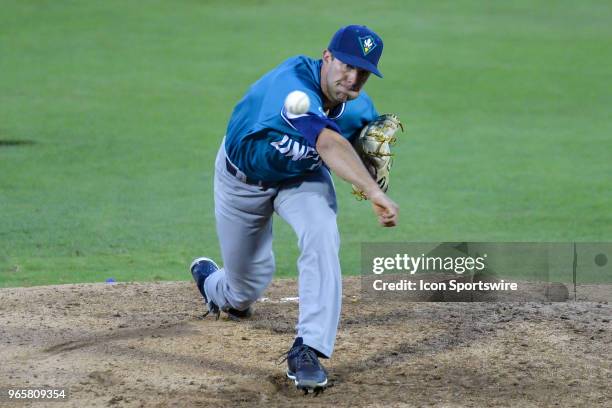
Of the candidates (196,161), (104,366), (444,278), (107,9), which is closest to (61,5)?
(107,9)

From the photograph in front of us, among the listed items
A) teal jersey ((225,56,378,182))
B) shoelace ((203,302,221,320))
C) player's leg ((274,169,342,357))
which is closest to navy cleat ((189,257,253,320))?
shoelace ((203,302,221,320))

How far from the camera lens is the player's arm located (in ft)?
15.3

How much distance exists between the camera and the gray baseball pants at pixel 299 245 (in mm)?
4875

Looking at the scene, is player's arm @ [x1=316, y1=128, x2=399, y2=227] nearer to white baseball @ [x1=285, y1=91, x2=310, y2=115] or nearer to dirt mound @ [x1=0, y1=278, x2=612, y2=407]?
white baseball @ [x1=285, y1=91, x2=310, y2=115]

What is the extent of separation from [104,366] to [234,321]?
1101 mm

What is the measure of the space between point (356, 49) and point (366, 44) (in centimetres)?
5

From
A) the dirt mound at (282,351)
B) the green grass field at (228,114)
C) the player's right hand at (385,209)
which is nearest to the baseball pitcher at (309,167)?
the player's right hand at (385,209)

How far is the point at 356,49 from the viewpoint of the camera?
4.93 metres

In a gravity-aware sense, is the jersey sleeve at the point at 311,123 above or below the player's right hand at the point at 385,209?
above

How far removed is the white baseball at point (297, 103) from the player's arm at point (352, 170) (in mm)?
132

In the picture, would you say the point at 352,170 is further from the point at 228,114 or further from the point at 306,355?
the point at 228,114

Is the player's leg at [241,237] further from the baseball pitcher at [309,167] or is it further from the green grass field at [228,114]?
the green grass field at [228,114]

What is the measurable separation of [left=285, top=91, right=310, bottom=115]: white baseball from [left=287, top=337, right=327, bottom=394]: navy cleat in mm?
1011

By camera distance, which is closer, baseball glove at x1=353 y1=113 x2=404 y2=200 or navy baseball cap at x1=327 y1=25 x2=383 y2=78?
navy baseball cap at x1=327 y1=25 x2=383 y2=78
